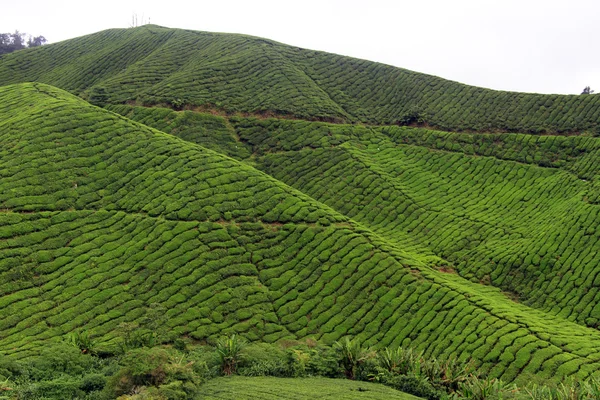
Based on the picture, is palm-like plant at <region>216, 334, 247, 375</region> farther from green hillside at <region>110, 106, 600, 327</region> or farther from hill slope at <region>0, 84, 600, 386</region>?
green hillside at <region>110, 106, 600, 327</region>

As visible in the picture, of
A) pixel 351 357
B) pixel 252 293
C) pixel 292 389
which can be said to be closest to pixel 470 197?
pixel 252 293

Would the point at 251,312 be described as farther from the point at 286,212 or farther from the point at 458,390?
the point at 458,390

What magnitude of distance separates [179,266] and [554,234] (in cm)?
2346

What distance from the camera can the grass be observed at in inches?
598

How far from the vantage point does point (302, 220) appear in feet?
93.9

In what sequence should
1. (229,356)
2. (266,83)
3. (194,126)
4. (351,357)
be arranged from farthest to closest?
(266,83) → (194,126) → (351,357) → (229,356)

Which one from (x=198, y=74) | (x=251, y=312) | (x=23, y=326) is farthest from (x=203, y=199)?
(x=198, y=74)

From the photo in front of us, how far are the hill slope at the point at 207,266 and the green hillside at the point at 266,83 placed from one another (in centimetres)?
1811

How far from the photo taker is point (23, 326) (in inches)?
779

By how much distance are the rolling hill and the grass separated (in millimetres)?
4993

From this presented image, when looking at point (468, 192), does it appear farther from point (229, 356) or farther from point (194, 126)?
point (229, 356)

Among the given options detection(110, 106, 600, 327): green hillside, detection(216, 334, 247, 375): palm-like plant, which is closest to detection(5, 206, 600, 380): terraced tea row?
detection(110, 106, 600, 327): green hillside

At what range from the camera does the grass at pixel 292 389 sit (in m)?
15.2

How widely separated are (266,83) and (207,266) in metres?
32.9
